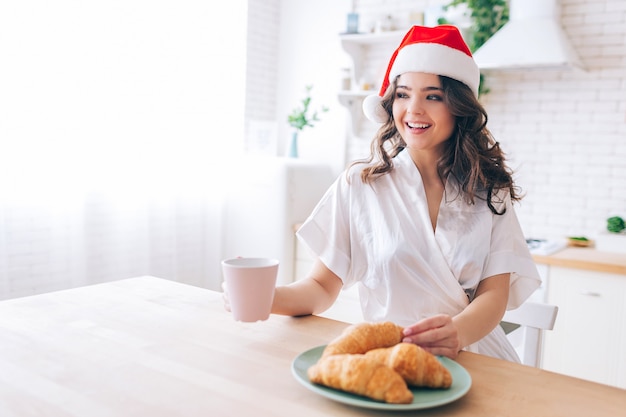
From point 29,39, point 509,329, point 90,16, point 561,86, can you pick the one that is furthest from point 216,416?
point 561,86

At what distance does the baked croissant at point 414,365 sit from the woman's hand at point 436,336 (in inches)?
6.3

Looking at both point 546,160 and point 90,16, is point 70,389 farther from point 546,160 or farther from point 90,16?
point 546,160

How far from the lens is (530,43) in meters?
3.03

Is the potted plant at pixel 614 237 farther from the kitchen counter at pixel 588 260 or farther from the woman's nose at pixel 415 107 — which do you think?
the woman's nose at pixel 415 107

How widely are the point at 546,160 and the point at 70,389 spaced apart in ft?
→ 10.0

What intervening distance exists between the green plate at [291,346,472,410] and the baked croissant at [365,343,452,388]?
2 cm

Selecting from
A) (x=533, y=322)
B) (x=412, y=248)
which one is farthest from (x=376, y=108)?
(x=533, y=322)

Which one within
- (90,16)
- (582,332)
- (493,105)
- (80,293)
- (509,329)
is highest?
(90,16)

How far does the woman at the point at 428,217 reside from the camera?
1565mm

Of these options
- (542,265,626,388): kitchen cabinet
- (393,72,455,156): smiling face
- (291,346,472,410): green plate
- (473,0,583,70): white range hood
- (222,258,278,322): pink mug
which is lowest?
(542,265,626,388): kitchen cabinet

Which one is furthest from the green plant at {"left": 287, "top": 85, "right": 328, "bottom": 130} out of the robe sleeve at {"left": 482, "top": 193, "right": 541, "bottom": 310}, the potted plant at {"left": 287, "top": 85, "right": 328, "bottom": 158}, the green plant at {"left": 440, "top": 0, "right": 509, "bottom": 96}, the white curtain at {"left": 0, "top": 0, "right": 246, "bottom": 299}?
the robe sleeve at {"left": 482, "top": 193, "right": 541, "bottom": 310}

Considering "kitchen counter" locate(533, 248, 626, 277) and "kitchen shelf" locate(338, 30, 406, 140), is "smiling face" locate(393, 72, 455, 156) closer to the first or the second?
"kitchen counter" locate(533, 248, 626, 277)

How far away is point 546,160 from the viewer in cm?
341

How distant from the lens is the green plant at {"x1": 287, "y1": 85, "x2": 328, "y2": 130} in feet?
13.4
